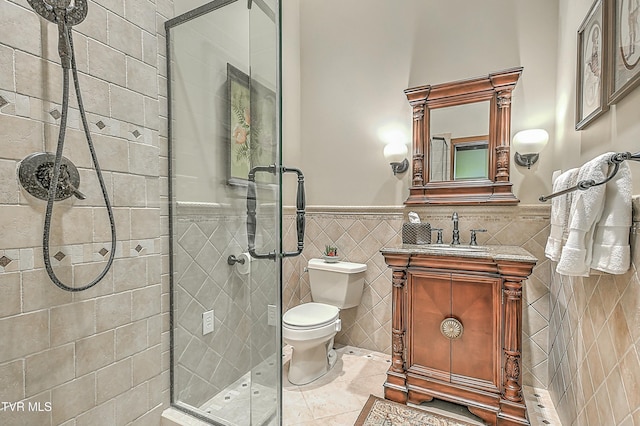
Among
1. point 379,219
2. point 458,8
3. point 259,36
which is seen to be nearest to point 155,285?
point 259,36

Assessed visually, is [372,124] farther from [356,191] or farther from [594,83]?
[594,83]

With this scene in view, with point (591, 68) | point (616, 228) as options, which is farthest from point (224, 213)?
point (591, 68)

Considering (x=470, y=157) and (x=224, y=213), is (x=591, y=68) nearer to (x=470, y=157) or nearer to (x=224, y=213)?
(x=470, y=157)

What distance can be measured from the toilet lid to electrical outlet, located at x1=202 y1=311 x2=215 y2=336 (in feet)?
1.79

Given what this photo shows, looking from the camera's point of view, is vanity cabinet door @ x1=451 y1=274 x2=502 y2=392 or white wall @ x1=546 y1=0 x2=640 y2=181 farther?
vanity cabinet door @ x1=451 y1=274 x2=502 y2=392

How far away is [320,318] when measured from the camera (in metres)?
2.02

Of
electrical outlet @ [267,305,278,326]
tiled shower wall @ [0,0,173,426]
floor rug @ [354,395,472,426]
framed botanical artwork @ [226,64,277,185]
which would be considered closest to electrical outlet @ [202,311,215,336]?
tiled shower wall @ [0,0,173,426]

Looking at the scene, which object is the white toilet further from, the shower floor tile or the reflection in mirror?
the reflection in mirror


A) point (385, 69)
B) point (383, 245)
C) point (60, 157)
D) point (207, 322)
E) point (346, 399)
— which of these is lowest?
point (346, 399)

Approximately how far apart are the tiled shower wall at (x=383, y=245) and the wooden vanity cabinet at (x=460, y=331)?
1.15 ft

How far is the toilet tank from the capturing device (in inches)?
91.0

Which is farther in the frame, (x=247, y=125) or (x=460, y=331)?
(x=460, y=331)

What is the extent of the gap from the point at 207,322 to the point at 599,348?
66.4 inches

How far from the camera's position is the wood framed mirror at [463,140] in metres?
2.00
